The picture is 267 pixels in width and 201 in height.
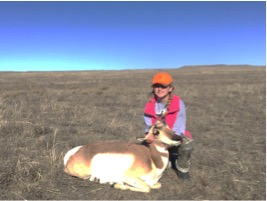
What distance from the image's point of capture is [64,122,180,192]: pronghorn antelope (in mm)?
4777

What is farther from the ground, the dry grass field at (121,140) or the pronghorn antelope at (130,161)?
the pronghorn antelope at (130,161)

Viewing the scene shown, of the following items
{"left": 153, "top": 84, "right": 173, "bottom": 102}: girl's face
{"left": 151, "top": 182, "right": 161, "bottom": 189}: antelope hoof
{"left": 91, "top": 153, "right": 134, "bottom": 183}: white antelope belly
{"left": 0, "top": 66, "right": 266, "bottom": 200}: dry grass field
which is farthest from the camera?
{"left": 153, "top": 84, "right": 173, "bottom": 102}: girl's face

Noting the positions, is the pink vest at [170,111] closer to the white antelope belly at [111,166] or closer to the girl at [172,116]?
the girl at [172,116]

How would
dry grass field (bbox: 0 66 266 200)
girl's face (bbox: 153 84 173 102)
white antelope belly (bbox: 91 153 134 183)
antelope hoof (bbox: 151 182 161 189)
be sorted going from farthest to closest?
girl's face (bbox: 153 84 173 102), antelope hoof (bbox: 151 182 161 189), dry grass field (bbox: 0 66 266 200), white antelope belly (bbox: 91 153 134 183)

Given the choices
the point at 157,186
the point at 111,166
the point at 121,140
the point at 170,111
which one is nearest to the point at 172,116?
the point at 170,111

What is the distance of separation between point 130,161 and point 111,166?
0.28 meters

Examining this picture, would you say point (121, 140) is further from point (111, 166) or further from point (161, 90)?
point (111, 166)

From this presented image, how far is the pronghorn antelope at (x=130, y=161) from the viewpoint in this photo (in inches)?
188

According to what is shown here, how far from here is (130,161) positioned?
4.75 meters

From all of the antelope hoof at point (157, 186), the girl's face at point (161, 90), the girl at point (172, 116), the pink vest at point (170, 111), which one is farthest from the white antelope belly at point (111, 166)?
the girl's face at point (161, 90)

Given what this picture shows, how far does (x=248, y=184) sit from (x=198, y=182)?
767 mm

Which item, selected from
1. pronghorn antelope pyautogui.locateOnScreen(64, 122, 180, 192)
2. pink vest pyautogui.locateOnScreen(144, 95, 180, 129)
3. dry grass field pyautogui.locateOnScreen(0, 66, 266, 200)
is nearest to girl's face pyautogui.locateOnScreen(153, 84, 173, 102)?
pink vest pyautogui.locateOnScreen(144, 95, 180, 129)

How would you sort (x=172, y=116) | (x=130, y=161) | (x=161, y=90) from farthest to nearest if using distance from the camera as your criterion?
(x=172, y=116)
(x=161, y=90)
(x=130, y=161)

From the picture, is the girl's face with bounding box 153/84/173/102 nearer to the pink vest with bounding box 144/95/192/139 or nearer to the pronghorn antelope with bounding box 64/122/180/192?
the pink vest with bounding box 144/95/192/139
